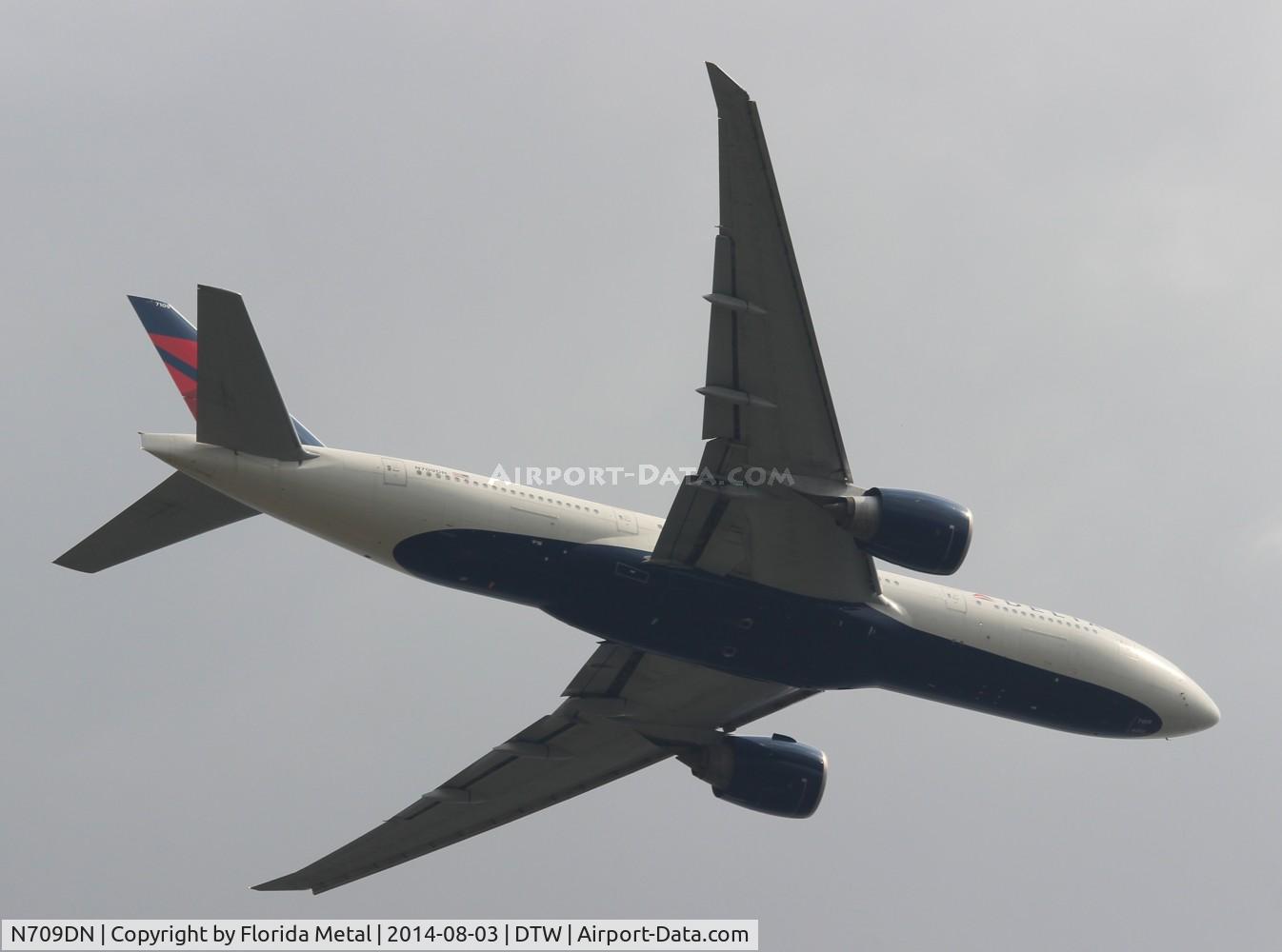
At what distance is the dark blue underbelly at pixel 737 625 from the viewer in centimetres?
3159

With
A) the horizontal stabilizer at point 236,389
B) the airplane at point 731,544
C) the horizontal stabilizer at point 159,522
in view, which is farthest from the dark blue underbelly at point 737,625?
the horizontal stabilizer at point 159,522

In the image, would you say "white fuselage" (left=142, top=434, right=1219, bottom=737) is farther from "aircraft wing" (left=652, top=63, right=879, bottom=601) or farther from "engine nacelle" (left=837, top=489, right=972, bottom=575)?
"engine nacelle" (left=837, top=489, right=972, bottom=575)

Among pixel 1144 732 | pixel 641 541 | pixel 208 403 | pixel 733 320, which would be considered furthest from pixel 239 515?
pixel 1144 732

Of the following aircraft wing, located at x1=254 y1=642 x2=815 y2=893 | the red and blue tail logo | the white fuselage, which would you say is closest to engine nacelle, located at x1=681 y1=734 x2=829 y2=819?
aircraft wing, located at x1=254 y1=642 x2=815 y2=893

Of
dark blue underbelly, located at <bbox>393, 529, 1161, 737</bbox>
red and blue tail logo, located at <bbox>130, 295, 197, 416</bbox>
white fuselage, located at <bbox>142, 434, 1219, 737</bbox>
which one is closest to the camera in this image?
white fuselage, located at <bbox>142, 434, 1219, 737</bbox>

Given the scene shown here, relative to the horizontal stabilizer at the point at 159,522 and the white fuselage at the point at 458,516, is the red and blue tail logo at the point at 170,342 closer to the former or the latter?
the horizontal stabilizer at the point at 159,522

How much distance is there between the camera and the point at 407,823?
39.7m

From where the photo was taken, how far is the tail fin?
32281mm

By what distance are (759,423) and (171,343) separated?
1177cm

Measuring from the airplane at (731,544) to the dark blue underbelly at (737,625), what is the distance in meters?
0.04

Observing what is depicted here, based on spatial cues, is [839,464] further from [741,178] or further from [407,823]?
[407,823]

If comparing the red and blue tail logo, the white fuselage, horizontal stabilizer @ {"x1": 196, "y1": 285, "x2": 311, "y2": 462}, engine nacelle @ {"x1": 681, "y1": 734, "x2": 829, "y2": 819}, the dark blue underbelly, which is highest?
the red and blue tail logo

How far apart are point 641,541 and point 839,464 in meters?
4.41

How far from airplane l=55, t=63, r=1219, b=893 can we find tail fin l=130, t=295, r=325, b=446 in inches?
1.6
